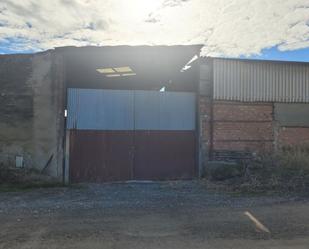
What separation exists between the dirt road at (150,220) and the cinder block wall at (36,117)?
2487 millimetres

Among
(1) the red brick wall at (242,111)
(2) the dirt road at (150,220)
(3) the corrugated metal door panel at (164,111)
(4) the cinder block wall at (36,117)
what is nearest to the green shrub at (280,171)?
(2) the dirt road at (150,220)

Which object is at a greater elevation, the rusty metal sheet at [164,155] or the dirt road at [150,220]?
the rusty metal sheet at [164,155]

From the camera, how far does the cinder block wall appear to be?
12.3 metres

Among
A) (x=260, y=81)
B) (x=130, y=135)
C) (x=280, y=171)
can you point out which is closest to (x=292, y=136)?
(x=260, y=81)

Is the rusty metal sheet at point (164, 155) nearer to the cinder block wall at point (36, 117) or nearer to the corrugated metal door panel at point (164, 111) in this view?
the corrugated metal door panel at point (164, 111)

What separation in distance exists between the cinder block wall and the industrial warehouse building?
0.11 feet

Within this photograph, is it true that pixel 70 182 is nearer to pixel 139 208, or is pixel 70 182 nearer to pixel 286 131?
pixel 139 208

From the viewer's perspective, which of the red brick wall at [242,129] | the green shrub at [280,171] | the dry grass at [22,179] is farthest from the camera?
the red brick wall at [242,129]

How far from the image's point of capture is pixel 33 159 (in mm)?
12336

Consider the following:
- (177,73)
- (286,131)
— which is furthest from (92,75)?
(286,131)

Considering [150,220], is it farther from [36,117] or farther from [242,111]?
[242,111]

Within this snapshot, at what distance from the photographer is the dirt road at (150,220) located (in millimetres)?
5641

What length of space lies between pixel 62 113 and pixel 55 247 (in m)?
7.50

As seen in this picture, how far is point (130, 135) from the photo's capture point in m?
12.8
